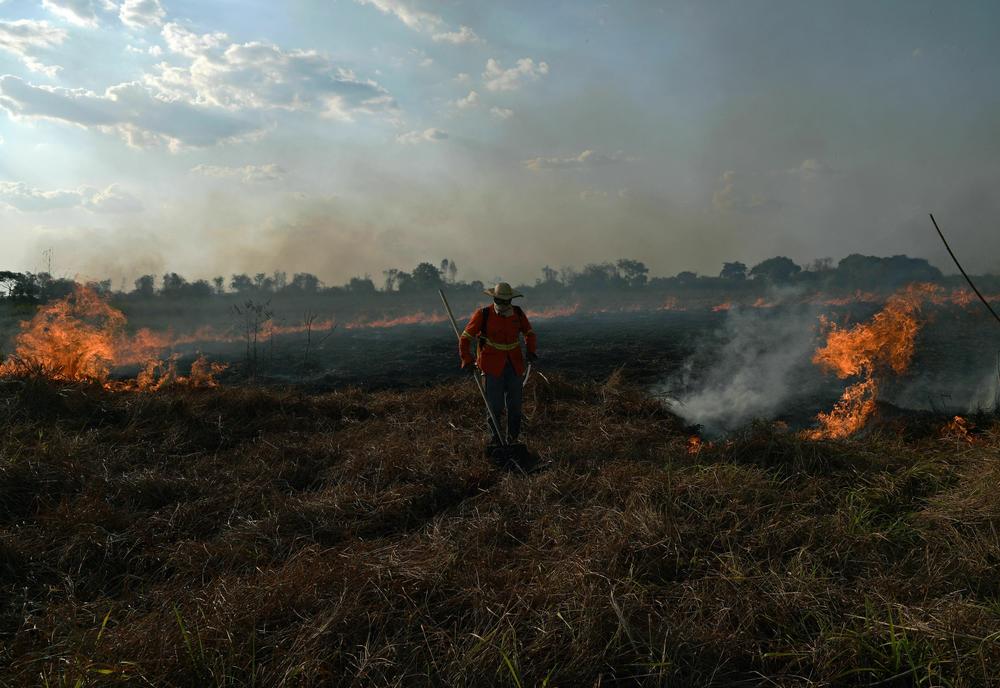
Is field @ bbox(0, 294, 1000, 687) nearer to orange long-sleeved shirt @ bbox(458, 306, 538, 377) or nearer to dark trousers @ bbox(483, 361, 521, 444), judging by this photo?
dark trousers @ bbox(483, 361, 521, 444)

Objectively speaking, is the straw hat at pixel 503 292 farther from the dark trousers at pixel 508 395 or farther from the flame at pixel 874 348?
the flame at pixel 874 348

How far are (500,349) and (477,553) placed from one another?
322 centimetres

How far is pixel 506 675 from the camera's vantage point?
8.50 ft

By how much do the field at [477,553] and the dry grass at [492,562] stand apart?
2cm

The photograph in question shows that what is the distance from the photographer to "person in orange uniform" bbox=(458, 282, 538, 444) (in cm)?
668

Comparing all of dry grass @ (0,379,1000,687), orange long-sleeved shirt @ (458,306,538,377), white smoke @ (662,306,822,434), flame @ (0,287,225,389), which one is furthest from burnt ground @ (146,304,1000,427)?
flame @ (0,287,225,389)

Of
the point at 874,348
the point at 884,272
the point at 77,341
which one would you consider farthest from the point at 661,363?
the point at 884,272

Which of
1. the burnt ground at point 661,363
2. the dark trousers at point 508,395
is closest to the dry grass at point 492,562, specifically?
the dark trousers at point 508,395

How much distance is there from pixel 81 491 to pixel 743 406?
10.5 m

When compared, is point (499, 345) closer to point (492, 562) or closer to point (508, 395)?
point (508, 395)

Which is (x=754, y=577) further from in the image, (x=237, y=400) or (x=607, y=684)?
(x=237, y=400)

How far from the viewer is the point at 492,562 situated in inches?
145

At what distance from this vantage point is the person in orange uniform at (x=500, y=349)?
6.68 metres

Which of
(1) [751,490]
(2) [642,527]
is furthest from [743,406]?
(2) [642,527]
